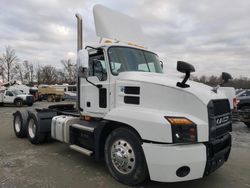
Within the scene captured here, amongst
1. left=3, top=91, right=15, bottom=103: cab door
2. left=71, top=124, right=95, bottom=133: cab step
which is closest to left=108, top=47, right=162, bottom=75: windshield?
left=71, top=124, right=95, bottom=133: cab step

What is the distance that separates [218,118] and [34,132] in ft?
Result: 17.8

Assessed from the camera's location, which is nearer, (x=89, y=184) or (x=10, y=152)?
(x=89, y=184)

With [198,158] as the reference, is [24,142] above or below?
below

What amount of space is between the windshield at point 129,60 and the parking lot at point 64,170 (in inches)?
83.1

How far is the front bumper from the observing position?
3.69 metres

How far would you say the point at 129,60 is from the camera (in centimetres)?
514

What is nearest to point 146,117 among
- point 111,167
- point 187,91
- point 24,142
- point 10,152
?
point 187,91

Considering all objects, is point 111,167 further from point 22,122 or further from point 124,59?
point 22,122

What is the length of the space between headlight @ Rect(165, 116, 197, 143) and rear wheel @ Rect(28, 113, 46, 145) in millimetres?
4638

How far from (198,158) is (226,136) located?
1.08 metres

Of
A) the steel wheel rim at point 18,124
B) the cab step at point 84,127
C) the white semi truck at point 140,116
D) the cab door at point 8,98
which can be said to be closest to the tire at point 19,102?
the cab door at point 8,98

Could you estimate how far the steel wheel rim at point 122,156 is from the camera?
4255 mm

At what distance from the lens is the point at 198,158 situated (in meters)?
3.75

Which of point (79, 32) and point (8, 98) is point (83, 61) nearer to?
point (79, 32)
